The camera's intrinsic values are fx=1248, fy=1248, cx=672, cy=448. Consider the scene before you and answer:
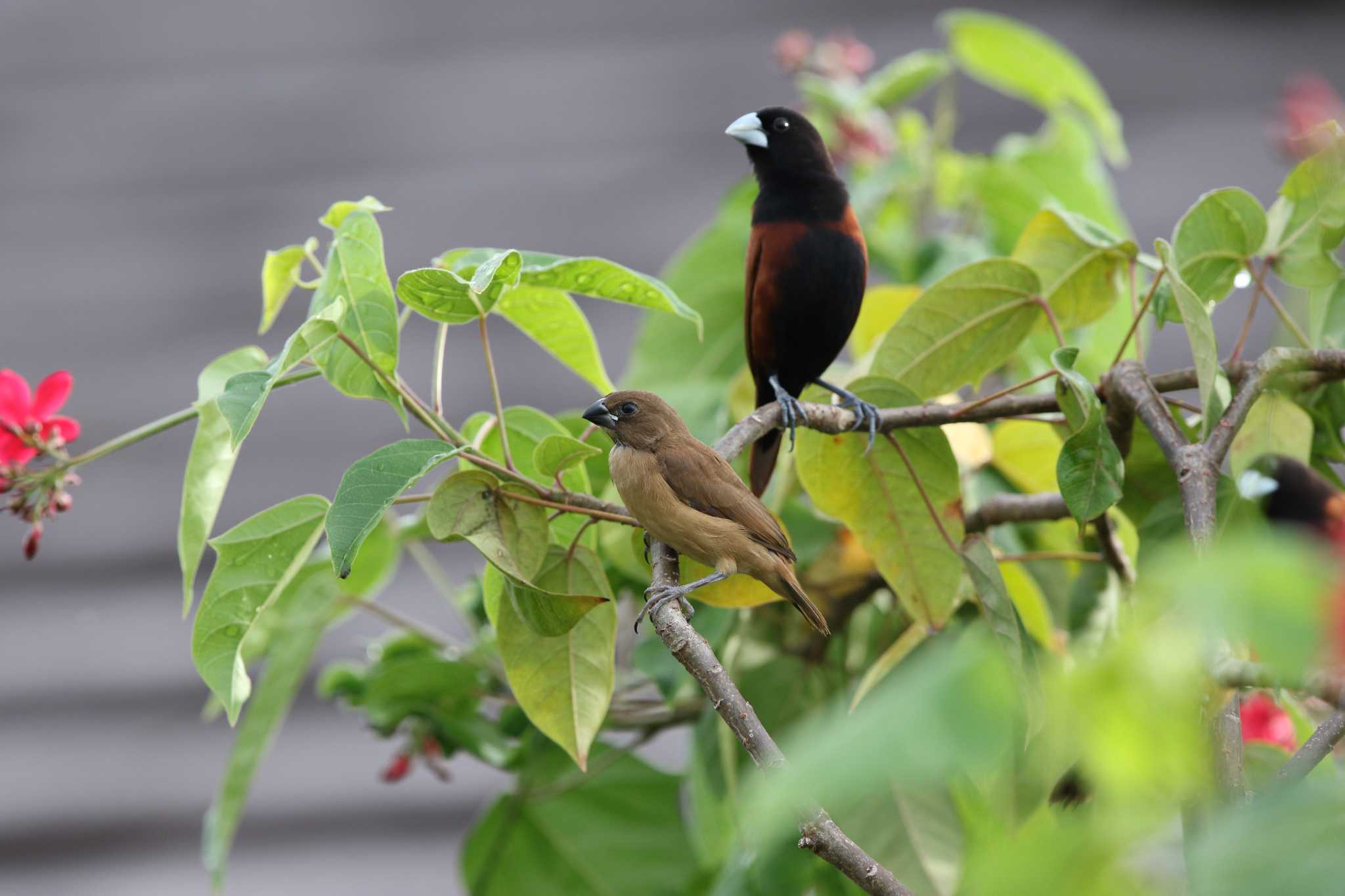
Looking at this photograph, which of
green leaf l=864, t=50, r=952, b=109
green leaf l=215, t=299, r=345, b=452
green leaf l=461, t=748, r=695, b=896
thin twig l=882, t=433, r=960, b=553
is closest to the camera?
green leaf l=215, t=299, r=345, b=452

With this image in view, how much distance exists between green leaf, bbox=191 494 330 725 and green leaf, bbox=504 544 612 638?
0.24m

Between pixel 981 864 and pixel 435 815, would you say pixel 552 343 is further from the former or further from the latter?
pixel 435 815

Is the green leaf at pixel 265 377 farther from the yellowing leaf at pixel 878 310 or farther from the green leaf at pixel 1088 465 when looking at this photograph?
the yellowing leaf at pixel 878 310

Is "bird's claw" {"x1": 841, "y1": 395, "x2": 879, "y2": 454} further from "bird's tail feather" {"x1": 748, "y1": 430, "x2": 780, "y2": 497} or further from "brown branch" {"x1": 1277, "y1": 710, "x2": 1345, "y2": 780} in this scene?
"brown branch" {"x1": 1277, "y1": 710, "x2": 1345, "y2": 780}

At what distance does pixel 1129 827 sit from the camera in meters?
0.46

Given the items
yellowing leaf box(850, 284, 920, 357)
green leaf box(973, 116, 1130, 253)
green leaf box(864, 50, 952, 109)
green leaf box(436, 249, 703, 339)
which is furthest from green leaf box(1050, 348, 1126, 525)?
green leaf box(864, 50, 952, 109)

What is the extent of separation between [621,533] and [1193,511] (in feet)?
2.63

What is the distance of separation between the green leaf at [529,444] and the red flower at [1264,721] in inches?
40.8

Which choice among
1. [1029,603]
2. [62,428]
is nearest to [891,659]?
[1029,603]

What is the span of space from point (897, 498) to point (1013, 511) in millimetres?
204

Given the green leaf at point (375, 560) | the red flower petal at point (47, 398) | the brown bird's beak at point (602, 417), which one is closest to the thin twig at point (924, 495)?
the brown bird's beak at point (602, 417)

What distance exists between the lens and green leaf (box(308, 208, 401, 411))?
1.28m

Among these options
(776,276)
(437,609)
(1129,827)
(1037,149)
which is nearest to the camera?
(1129,827)

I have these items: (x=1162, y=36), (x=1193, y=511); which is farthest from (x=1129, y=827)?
(x=1162, y=36)
